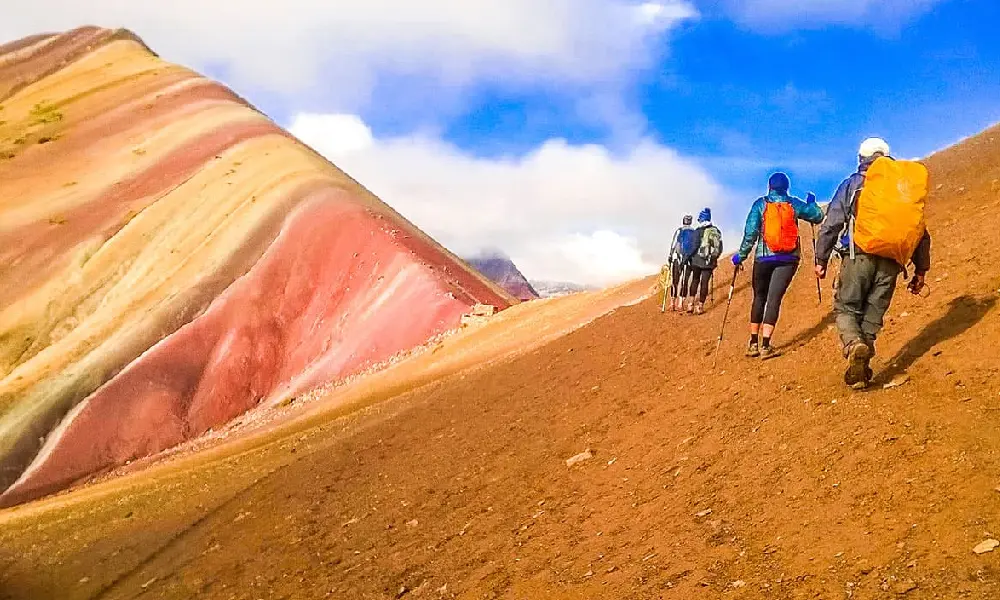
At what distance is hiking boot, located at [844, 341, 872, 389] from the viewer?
5.98 meters

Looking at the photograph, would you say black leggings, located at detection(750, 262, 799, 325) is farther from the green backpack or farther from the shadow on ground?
the green backpack

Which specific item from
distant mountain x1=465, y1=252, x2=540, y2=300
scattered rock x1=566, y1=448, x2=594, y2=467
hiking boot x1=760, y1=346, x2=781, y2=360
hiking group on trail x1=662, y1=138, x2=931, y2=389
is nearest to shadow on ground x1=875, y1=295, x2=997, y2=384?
hiking group on trail x1=662, y1=138, x2=931, y2=389

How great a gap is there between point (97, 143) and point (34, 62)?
23.4 meters

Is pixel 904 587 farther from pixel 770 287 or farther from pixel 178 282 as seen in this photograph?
pixel 178 282

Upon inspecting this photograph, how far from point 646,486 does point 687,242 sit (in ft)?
23.3

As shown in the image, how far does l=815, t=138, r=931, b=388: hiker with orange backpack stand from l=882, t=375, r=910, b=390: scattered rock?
18 cm

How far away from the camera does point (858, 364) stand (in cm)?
610

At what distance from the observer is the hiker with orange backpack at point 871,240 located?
232 inches

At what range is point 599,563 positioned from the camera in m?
5.21

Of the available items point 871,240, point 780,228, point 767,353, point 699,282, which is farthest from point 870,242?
point 699,282

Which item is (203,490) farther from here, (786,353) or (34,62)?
(34,62)

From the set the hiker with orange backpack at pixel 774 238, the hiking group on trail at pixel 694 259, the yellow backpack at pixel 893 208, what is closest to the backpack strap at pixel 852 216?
the yellow backpack at pixel 893 208

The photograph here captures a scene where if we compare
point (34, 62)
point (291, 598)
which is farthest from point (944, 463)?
point (34, 62)

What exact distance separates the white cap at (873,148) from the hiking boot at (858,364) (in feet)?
5.33
